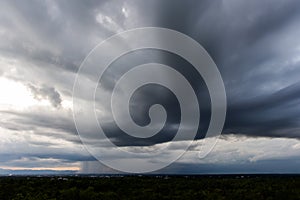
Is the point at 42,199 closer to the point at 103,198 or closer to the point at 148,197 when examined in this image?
the point at 103,198

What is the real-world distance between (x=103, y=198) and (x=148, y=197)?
10.5 metres

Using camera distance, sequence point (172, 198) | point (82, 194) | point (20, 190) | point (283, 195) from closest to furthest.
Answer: point (283, 195) < point (172, 198) < point (82, 194) < point (20, 190)

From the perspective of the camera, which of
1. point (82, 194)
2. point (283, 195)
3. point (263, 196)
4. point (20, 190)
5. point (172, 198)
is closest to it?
point (283, 195)

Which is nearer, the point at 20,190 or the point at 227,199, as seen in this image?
the point at 227,199

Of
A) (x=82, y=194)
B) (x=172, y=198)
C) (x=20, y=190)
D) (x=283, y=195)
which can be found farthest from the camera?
(x=20, y=190)

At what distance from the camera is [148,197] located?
7312 cm

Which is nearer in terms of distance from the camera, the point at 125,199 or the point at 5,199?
the point at 125,199

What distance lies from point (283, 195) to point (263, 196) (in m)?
4.84

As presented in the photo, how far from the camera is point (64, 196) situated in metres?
77.3

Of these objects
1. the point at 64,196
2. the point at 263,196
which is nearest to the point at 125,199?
the point at 64,196

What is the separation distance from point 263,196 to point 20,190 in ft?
230

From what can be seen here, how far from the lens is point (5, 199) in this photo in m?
80.4

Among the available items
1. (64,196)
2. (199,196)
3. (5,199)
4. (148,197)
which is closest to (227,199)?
(199,196)

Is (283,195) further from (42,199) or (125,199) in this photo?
(42,199)
